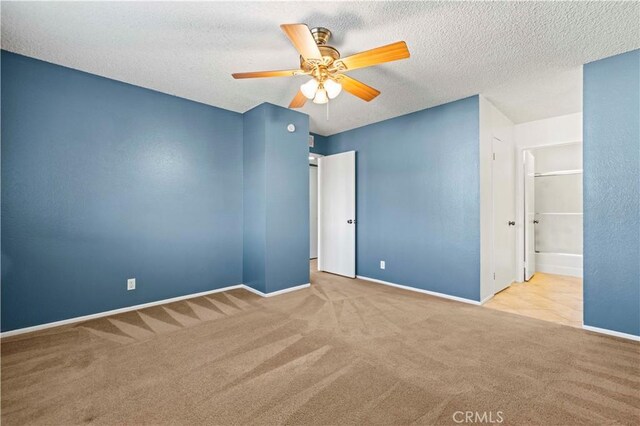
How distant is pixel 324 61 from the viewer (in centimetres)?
211

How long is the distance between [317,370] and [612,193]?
306 cm

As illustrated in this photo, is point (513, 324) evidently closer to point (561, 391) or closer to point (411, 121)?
point (561, 391)

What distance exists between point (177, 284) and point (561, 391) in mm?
3800

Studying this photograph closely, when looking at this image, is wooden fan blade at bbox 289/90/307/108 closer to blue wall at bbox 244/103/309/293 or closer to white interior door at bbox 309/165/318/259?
blue wall at bbox 244/103/309/293

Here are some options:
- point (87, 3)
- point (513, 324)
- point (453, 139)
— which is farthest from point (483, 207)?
point (87, 3)

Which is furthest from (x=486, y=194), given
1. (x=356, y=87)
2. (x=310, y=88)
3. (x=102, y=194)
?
(x=102, y=194)

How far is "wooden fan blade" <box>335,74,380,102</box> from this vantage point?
2.34 meters

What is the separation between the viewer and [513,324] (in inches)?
112

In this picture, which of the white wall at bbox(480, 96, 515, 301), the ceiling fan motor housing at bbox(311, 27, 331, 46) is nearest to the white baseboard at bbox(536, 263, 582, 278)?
the white wall at bbox(480, 96, 515, 301)

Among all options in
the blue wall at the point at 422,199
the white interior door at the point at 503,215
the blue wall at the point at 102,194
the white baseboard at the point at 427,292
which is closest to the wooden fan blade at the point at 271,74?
the blue wall at the point at 102,194

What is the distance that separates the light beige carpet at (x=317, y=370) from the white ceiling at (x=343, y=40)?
2.56 m

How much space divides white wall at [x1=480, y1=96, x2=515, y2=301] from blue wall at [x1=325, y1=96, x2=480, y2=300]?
0.25 ft

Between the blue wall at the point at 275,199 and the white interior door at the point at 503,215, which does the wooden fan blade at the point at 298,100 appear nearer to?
the blue wall at the point at 275,199

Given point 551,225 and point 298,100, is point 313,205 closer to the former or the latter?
point 298,100
